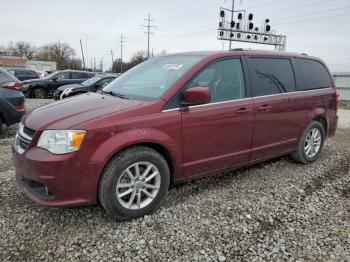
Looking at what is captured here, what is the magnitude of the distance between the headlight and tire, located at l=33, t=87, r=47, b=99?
13638mm

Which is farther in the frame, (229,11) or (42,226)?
(229,11)

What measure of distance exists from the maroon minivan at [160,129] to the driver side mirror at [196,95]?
0.01 metres

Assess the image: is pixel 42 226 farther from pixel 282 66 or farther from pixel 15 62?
pixel 15 62

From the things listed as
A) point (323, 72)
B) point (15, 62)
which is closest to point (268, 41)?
point (323, 72)

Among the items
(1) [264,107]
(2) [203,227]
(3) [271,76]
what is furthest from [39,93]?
(2) [203,227]

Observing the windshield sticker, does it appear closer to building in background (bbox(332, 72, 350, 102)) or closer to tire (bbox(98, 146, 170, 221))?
tire (bbox(98, 146, 170, 221))

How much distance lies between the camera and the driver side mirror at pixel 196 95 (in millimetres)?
3203

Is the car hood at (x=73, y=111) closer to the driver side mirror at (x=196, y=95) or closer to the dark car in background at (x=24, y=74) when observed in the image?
the driver side mirror at (x=196, y=95)

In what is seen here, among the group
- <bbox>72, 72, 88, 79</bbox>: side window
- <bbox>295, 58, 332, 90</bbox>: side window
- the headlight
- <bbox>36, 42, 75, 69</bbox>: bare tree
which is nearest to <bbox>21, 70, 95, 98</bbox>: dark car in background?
<bbox>72, 72, 88, 79</bbox>: side window

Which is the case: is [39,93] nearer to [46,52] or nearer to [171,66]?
[171,66]

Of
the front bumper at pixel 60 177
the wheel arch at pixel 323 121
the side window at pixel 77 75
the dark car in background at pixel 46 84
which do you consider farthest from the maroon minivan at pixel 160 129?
the side window at pixel 77 75

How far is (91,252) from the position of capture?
265 cm

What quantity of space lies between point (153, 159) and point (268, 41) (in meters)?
32.4

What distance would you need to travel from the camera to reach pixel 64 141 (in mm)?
2758
